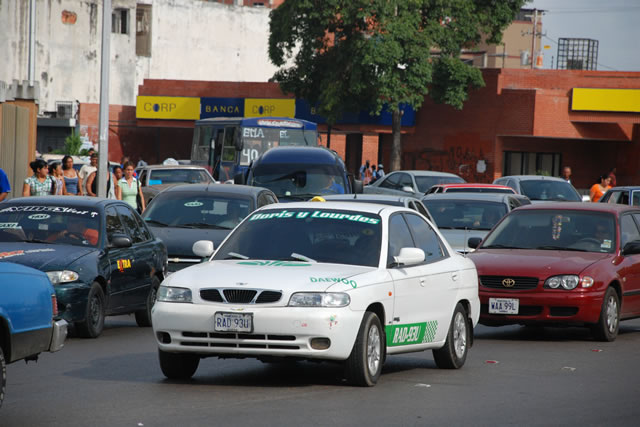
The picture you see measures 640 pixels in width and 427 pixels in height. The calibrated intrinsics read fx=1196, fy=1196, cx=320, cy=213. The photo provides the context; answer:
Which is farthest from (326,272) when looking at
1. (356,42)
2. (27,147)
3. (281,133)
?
(356,42)

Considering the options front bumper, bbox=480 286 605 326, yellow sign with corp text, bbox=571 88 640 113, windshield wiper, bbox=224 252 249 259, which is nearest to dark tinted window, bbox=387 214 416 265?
windshield wiper, bbox=224 252 249 259

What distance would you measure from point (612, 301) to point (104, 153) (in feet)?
49.6

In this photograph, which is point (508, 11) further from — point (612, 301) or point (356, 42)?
point (612, 301)

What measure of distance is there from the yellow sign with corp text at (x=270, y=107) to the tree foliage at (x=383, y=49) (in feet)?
11.2

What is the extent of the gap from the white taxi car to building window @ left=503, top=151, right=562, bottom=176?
134 feet

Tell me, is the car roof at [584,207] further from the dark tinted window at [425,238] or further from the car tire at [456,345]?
the dark tinted window at [425,238]

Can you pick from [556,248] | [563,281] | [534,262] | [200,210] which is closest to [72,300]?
[534,262]

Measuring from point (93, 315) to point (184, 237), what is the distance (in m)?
4.04

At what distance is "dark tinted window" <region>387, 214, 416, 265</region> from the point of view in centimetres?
980

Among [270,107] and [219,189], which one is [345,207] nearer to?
[219,189]

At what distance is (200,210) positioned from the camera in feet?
57.3

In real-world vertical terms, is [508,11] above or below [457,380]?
above

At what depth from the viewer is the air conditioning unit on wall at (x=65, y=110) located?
60750 mm

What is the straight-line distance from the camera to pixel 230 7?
237ft
